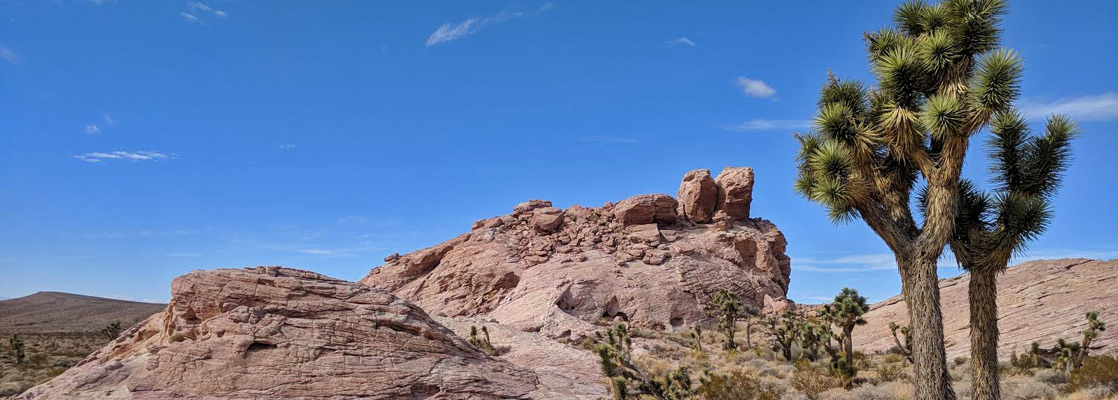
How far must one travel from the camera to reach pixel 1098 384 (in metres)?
16.0

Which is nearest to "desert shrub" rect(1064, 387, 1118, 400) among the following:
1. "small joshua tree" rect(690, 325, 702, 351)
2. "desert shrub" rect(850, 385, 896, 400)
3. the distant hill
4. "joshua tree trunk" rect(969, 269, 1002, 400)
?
"desert shrub" rect(850, 385, 896, 400)

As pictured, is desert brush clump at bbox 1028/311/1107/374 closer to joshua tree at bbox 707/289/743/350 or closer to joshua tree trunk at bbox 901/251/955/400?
joshua tree trunk at bbox 901/251/955/400

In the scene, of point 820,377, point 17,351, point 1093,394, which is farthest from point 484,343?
point 17,351

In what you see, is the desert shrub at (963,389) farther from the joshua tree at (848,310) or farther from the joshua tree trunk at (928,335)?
the joshua tree trunk at (928,335)

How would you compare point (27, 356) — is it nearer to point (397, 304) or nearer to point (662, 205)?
point (397, 304)

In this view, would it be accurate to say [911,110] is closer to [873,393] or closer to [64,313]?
[873,393]

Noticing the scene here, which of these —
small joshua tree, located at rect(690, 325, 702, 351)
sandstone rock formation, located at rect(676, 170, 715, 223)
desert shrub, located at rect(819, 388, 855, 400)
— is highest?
sandstone rock formation, located at rect(676, 170, 715, 223)

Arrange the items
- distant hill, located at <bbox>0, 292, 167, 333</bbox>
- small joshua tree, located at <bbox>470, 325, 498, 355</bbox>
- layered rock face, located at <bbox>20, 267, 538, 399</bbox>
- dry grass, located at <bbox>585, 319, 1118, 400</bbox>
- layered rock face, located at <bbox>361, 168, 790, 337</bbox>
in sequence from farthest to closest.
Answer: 1. distant hill, located at <bbox>0, 292, 167, 333</bbox>
2. layered rock face, located at <bbox>361, 168, 790, 337</bbox>
3. small joshua tree, located at <bbox>470, 325, 498, 355</bbox>
4. dry grass, located at <bbox>585, 319, 1118, 400</bbox>
5. layered rock face, located at <bbox>20, 267, 538, 399</bbox>

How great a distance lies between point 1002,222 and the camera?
502 inches

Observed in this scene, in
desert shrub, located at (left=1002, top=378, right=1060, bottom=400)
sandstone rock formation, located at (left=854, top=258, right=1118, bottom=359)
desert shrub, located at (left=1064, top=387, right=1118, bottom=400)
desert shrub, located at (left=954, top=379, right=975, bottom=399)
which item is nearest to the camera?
desert shrub, located at (left=1064, top=387, right=1118, bottom=400)

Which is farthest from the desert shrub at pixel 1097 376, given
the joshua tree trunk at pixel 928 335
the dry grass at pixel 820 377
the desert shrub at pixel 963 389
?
the joshua tree trunk at pixel 928 335

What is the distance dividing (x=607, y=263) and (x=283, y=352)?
91.8 feet

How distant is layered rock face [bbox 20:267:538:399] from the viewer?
573 inches

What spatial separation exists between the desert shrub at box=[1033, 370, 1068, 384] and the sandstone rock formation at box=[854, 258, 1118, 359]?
3.33 metres
